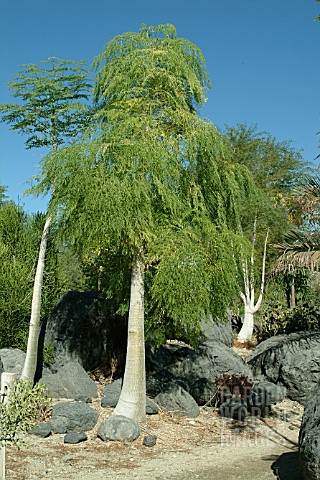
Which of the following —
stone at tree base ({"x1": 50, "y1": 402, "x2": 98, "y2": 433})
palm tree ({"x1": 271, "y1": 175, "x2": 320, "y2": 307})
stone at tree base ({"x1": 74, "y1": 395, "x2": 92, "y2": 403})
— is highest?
palm tree ({"x1": 271, "y1": 175, "x2": 320, "y2": 307})

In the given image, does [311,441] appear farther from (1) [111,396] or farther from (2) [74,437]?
(1) [111,396]

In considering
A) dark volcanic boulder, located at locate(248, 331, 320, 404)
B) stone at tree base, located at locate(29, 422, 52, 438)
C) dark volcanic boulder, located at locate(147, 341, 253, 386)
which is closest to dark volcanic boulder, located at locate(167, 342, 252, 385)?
dark volcanic boulder, located at locate(147, 341, 253, 386)

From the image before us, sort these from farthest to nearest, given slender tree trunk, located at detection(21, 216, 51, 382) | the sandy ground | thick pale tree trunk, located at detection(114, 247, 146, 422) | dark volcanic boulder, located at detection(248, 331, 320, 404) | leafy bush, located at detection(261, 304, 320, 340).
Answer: leafy bush, located at detection(261, 304, 320, 340)
dark volcanic boulder, located at detection(248, 331, 320, 404)
slender tree trunk, located at detection(21, 216, 51, 382)
thick pale tree trunk, located at detection(114, 247, 146, 422)
the sandy ground

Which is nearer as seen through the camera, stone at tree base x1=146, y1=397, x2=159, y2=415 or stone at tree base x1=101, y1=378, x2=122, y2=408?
stone at tree base x1=146, y1=397, x2=159, y2=415

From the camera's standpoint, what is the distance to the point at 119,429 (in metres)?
7.93

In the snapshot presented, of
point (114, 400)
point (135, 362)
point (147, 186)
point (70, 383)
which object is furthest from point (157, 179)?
point (70, 383)

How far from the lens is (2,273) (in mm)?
11344

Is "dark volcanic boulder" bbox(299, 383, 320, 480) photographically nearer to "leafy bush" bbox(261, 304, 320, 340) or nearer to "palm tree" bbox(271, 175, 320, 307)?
"palm tree" bbox(271, 175, 320, 307)

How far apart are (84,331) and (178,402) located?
300 centimetres

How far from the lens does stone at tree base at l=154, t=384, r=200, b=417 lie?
9539 mm

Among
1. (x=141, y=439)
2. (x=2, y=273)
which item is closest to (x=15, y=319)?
(x=2, y=273)

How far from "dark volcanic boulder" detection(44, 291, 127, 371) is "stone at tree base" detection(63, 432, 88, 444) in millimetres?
3403

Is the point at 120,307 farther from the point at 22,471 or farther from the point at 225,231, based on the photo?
the point at 22,471

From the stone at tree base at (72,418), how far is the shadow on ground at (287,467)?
119 inches
